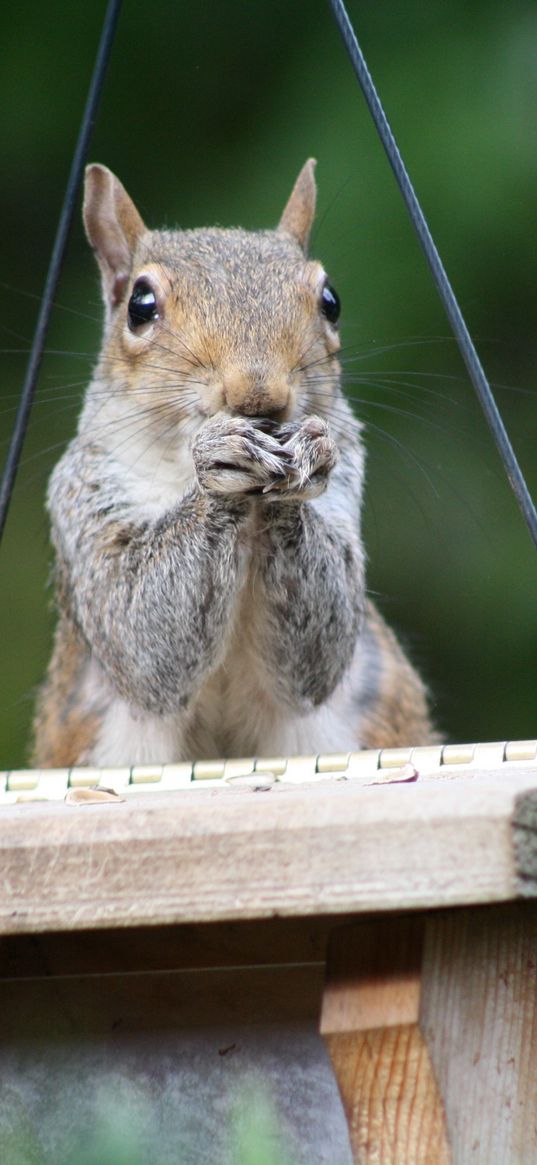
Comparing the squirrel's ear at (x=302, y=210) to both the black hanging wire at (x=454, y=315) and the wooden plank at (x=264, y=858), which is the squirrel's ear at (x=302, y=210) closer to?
the black hanging wire at (x=454, y=315)

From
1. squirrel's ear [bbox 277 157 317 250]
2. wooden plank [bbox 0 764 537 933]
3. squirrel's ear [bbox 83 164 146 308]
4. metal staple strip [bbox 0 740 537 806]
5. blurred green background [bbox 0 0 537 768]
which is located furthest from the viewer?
blurred green background [bbox 0 0 537 768]

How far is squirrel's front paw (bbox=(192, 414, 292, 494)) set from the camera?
1.24 meters

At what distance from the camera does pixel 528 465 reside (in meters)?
2.50

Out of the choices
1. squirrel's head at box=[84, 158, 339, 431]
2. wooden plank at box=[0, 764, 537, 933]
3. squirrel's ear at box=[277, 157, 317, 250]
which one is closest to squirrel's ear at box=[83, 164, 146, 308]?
squirrel's head at box=[84, 158, 339, 431]

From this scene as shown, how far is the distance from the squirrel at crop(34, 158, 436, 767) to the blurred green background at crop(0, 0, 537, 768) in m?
0.46

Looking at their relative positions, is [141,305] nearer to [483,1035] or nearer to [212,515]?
[212,515]

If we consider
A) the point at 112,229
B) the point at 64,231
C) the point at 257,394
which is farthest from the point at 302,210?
the point at 257,394

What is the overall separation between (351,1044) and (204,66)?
209 centimetres

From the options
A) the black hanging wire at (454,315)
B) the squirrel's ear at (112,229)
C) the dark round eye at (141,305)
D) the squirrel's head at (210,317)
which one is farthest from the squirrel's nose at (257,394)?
the squirrel's ear at (112,229)

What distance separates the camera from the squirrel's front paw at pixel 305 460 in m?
1.24

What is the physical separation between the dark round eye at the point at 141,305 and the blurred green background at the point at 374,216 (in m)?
0.67

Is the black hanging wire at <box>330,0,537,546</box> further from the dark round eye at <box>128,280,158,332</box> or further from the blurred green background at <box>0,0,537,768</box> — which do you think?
the blurred green background at <box>0,0,537,768</box>

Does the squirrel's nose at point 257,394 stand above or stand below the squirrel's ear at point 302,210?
below

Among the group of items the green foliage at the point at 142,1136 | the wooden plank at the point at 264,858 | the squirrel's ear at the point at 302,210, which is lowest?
the green foliage at the point at 142,1136
